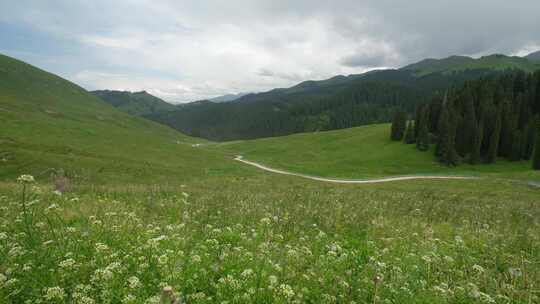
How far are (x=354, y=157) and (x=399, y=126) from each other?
2278cm

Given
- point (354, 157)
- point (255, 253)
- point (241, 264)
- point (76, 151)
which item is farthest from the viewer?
point (354, 157)

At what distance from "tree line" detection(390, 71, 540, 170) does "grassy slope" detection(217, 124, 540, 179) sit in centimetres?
329

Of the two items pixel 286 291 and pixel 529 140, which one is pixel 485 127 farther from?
pixel 286 291

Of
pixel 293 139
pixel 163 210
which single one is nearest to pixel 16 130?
pixel 163 210

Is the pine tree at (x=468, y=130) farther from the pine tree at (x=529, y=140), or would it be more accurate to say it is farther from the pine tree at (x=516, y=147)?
the pine tree at (x=529, y=140)

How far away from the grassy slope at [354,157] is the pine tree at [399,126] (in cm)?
296

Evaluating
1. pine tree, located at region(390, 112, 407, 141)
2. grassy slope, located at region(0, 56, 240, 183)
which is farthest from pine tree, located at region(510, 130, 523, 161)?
grassy slope, located at region(0, 56, 240, 183)

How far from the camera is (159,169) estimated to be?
4316cm

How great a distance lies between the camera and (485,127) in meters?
77.1

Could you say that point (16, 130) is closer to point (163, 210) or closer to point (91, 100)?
point (163, 210)

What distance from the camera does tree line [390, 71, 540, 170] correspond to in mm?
73938

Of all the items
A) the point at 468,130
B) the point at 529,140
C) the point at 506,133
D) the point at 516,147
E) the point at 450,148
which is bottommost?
the point at 450,148

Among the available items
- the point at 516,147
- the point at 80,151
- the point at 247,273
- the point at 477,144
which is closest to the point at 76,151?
the point at 80,151

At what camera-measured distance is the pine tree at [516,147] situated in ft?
241
